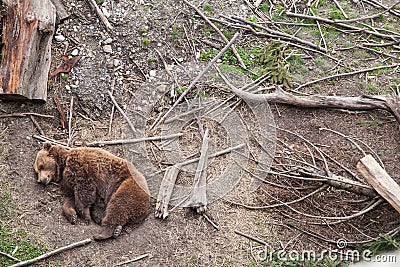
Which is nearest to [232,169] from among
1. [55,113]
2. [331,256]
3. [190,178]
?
[190,178]

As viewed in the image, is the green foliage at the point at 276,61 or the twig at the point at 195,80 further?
the green foliage at the point at 276,61

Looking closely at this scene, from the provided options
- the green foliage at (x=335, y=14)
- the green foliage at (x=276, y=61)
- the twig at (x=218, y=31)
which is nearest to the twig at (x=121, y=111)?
the twig at (x=218, y=31)

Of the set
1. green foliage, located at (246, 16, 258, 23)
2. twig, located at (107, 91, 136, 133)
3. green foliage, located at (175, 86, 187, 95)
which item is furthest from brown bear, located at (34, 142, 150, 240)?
green foliage, located at (246, 16, 258, 23)

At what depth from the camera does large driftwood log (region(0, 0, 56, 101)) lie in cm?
635

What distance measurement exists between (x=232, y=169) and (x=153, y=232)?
1.33 m

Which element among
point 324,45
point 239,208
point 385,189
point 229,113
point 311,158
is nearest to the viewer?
point 385,189

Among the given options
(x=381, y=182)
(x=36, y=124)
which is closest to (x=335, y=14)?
(x=381, y=182)

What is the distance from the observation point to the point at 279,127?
23.4ft

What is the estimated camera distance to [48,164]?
6047 millimetres

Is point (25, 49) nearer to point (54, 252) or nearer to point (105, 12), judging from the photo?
point (105, 12)

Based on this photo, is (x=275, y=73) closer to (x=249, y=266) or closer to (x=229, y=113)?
(x=229, y=113)

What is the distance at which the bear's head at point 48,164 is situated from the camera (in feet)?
19.8

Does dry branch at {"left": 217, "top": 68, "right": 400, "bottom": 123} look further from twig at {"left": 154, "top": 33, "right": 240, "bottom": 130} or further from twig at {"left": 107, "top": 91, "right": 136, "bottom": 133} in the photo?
twig at {"left": 107, "top": 91, "right": 136, "bottom": 133}

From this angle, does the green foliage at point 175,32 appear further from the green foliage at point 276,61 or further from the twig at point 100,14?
the green foliage at point 276,61
